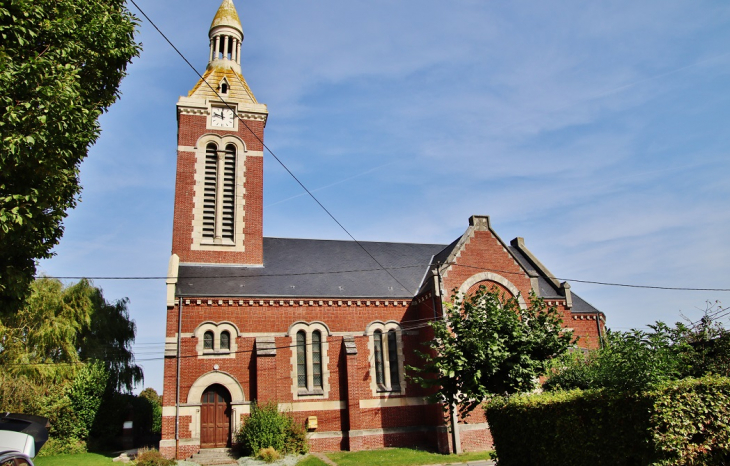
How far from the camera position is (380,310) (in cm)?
2592

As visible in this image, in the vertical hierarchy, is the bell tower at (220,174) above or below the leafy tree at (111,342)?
above

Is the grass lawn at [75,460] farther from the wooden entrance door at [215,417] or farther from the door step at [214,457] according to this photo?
the wooden entrance door at [215,417]

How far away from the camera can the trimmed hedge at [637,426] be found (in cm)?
867

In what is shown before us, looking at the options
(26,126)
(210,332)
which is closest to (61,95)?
(26,126)

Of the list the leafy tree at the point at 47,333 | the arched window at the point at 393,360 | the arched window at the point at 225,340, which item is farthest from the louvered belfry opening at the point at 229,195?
the leafy tree at the point at 47,333

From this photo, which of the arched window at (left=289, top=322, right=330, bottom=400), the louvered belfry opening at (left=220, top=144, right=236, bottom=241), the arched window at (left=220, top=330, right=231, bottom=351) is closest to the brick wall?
the louvered belfry opening at (left=220, top=144, right=236, bottom=241)

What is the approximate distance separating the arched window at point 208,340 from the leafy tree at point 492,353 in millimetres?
11006

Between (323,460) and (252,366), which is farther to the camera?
(252,366)

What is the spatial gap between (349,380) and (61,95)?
1785 centimetres

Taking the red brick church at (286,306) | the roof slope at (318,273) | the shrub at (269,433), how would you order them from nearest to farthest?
the shrub at (269,433)
the red brick church at (286,306)
the roof slope at (318,273)

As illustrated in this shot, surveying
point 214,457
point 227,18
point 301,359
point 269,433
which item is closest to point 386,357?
point 301,359

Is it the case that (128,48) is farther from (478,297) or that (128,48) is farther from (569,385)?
(569,385)

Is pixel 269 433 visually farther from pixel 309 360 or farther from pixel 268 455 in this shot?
pixel 309 360

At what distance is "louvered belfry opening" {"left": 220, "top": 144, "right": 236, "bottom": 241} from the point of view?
27359 millimetres
